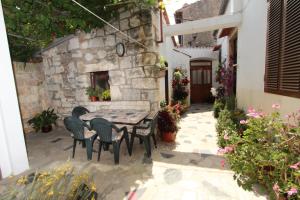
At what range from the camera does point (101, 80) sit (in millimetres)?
4656

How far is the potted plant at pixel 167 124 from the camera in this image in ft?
12.8

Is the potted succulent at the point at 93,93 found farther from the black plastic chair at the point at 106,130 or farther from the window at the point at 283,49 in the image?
the window at the point at 283,49

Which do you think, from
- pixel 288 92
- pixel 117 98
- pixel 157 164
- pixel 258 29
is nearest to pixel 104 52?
pixel 117 98

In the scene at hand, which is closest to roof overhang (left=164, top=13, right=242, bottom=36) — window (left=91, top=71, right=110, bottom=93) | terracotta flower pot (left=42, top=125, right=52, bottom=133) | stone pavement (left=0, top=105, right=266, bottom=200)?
window (left=91, top=71, right=110, bottom=93)

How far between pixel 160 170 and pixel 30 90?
194 inches

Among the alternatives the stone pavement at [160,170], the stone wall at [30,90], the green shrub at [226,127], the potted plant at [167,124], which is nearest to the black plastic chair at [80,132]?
the stone pavement at [160,170]

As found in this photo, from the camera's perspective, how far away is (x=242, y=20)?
426 centimetres

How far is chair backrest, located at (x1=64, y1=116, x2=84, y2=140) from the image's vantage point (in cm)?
311

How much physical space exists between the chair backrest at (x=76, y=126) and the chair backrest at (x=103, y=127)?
1.03ft

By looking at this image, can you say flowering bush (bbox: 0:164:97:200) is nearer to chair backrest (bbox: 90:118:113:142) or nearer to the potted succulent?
chair backrest (bbox: 90:118:113:142)

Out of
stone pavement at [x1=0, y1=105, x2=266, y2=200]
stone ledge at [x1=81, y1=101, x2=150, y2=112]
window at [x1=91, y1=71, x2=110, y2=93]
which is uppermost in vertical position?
window at [x1=91, y1=71, x2=110, y2=93]

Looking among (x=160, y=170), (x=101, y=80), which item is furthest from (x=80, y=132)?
(x=101, y=80)

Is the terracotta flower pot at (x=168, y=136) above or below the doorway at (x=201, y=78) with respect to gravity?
below

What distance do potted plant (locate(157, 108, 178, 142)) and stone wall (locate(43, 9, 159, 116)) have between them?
27 centimetres
